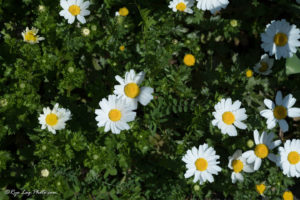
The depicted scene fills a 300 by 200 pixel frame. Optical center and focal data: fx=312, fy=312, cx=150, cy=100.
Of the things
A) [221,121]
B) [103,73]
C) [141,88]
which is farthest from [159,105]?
[103,73]

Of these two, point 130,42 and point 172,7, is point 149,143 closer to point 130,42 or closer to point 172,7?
point 130,42

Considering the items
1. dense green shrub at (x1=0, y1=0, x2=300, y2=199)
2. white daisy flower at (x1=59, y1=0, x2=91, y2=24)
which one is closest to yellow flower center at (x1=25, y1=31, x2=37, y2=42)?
dense green shrub at (x1=0, y1=0, x2=300, y2=199)

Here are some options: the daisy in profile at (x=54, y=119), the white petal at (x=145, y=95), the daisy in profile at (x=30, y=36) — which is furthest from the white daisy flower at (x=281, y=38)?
→ the daisy in profile at (x=30, y=36)

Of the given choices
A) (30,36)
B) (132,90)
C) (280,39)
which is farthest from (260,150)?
(30,36)

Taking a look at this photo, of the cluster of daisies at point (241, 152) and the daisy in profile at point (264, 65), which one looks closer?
the cluster of daisies at point (241, 152)

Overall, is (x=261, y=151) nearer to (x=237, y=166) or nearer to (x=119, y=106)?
(x=237, y=166)

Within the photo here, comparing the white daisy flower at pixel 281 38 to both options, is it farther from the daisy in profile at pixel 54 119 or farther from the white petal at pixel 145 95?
the daisy in profile at pixel 54 119

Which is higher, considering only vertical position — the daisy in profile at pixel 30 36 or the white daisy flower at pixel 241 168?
the daisy in profile at pixel 30 36
